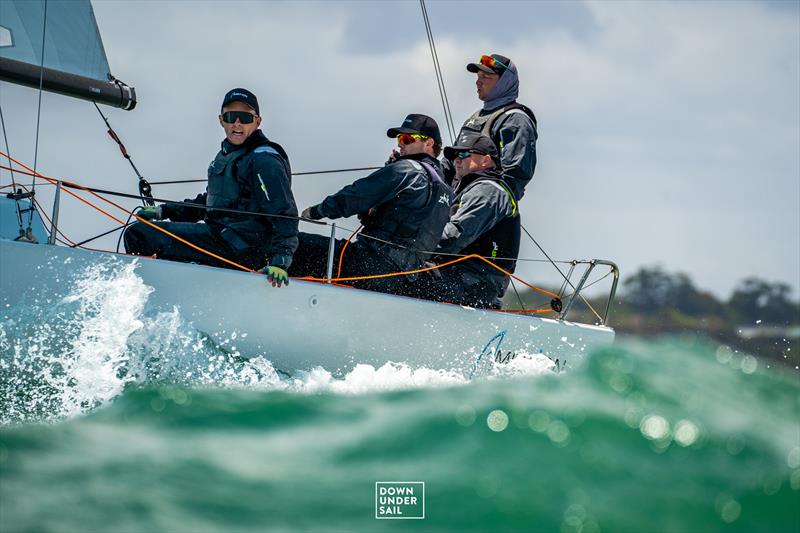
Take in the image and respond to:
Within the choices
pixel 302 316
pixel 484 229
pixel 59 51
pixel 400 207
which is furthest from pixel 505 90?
pixel 59 51

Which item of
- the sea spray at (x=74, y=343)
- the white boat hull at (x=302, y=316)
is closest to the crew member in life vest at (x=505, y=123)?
the white boat hull at (x=302, y=316)

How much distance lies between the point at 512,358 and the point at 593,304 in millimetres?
808

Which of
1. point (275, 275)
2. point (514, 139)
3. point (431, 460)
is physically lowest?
point (431, 460)

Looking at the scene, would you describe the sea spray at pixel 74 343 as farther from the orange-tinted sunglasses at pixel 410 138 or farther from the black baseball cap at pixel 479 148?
the black baseball cap at pixel 479 148

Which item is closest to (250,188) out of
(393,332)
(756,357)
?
(393,332)

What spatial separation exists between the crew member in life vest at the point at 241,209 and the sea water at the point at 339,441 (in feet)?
1.49

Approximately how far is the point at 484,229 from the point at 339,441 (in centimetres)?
205

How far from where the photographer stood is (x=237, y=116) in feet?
14.0

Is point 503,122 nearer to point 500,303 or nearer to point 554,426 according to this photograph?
point 500,303

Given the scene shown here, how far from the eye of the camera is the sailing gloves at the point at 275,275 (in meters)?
4.04

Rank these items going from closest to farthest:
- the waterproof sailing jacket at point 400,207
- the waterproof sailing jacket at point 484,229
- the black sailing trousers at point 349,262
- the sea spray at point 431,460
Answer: the sea spray at point 431,460 < the waterproof sailing jacket at point 400,207 < the black sailing trousers at point 349,262 < the waterproof sailing jacket at point 484,229

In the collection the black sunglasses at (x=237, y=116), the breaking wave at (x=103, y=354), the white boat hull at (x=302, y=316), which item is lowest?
the breaking wave at (x=103, y=354)

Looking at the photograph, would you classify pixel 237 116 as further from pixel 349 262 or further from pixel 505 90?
pixel 505 90

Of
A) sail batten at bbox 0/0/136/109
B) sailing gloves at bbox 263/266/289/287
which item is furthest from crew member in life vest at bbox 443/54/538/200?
sail batten at bbox 0/0/136/109
